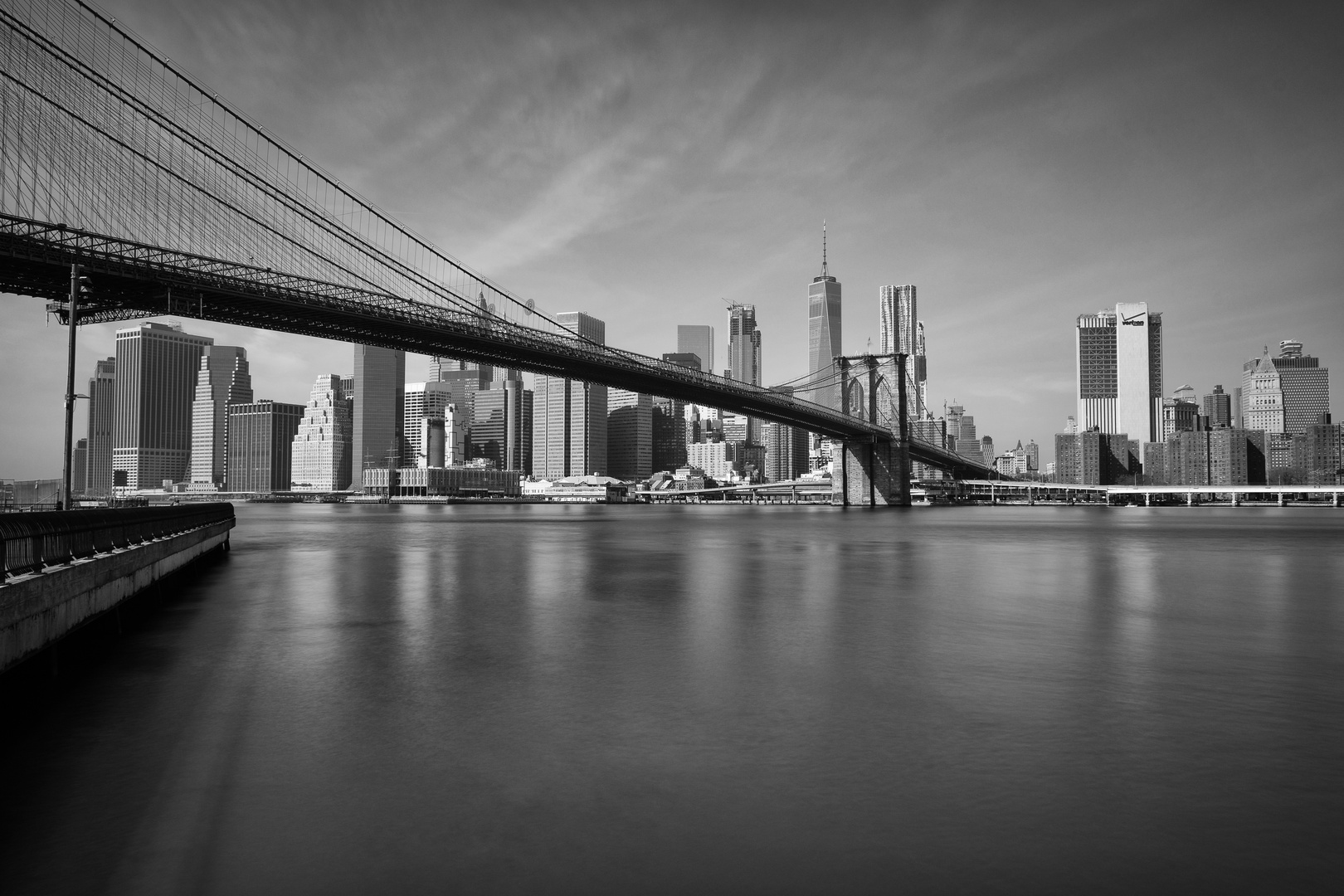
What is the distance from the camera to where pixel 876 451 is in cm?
10444

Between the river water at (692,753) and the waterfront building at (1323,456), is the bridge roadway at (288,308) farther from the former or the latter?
the waterfront building at (1323,456)

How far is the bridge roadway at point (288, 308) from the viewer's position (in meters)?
32.5

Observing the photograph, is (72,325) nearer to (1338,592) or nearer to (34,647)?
(34,647)

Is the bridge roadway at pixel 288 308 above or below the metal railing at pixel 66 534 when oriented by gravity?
above

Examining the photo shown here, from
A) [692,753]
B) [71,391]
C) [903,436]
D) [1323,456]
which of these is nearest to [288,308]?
[71,391]

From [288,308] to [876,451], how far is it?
76.7 m

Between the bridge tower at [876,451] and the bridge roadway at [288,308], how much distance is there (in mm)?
31809

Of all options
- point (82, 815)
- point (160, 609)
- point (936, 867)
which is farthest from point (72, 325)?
point (936, 867)

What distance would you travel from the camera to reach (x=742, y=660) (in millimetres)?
12266

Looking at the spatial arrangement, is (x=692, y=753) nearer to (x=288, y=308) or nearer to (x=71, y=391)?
(x=71, y=391)

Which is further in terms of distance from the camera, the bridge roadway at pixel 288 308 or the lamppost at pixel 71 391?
the bridge roadway at pixel 288 308

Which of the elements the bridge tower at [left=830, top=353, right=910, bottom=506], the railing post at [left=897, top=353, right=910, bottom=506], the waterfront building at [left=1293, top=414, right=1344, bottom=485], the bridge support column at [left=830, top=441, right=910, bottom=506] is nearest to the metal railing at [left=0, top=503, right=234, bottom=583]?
the railing post at [left=897, top=353, right=910, bottom=506]

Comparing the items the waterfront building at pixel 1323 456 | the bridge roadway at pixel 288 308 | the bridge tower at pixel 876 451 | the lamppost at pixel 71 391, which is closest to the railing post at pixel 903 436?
the bridge tower at pixel 876 451

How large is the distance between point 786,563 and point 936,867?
976 inches
